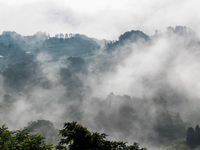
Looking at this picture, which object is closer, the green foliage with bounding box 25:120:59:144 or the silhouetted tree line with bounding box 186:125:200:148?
the green foliage with bounding box 25:120:59:144

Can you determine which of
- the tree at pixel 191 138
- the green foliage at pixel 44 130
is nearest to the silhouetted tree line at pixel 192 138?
the tree at pixel 191 138

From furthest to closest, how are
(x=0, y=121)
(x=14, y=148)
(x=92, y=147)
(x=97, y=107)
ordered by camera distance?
1. (x=97, y=107)
2. (x=0, y=121)
3. (x=92, y=147)
4. (x=14, y=148)

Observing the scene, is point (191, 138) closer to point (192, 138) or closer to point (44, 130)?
point (192, 138)

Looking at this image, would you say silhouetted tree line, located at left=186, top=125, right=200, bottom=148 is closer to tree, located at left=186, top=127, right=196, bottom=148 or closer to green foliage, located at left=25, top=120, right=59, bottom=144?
tree, located at left=186, top=127, right=196, bottom=148

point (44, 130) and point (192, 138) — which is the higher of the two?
point (44, 130)

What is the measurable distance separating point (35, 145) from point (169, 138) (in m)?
169

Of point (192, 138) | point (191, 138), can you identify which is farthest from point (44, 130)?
point (192, 138)

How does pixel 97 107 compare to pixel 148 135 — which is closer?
pixel 148 135

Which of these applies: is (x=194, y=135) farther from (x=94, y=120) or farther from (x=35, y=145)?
(x=35, y=145)

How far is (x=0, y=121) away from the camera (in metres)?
150

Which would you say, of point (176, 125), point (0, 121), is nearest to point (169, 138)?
point (176, 125)

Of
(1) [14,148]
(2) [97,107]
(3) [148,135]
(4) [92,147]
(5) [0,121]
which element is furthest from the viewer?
(2) [97,107]

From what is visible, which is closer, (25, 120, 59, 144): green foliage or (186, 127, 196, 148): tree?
(25, 120, 59, 144): green foliage

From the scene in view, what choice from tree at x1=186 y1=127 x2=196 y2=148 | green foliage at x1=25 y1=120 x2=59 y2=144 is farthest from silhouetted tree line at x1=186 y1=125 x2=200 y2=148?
green foliage at x1=25 y1=120 x2=59 y2=144
